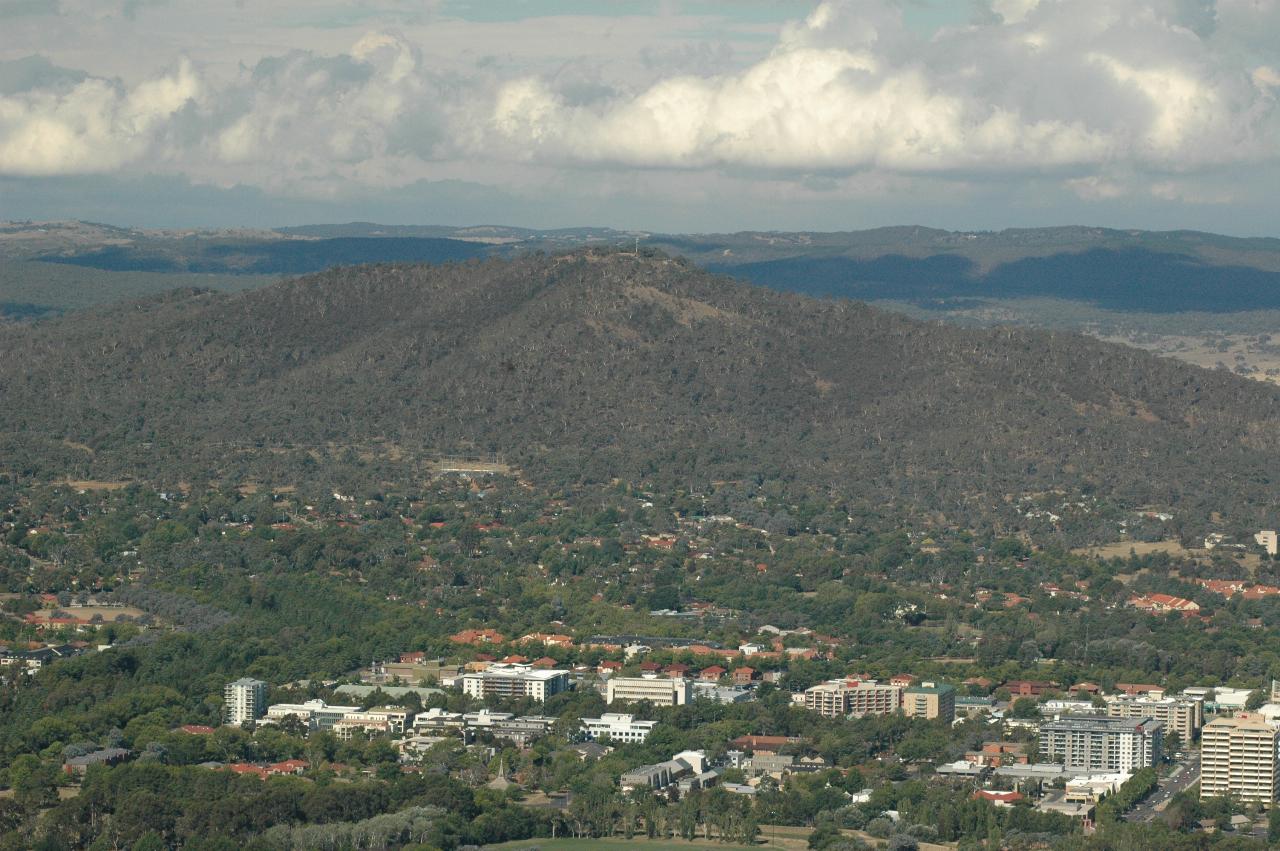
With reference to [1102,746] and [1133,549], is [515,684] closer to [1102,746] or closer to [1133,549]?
[1102,746]

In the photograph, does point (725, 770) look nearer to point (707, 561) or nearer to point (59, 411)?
point (707, 561)

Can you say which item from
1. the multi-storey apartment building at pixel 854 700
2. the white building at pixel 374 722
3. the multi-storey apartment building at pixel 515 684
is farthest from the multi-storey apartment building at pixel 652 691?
the white building at pixel 374 722

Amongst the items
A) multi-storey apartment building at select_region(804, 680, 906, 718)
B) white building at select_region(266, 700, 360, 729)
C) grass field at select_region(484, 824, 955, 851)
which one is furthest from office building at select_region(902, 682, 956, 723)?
white building at select_region(266, 700, 360, 729)

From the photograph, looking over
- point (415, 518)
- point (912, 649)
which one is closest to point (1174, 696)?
point (912, 649)

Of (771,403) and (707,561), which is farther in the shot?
(771,403)

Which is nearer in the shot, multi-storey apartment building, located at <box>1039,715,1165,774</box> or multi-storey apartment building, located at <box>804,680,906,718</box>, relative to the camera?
multi-storey apartment building, located at <box>1039,715,1165,774</box>

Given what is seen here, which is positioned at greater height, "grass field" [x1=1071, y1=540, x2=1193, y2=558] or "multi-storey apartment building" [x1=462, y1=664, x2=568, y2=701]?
"multi-storey apartment building" [x1=462, y1=664, x2=568, y2=701]

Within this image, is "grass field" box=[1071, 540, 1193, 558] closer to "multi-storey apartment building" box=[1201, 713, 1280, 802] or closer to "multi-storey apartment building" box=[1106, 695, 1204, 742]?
"multi-storey apartment building" box=[1106, 695, 1204, 742]
